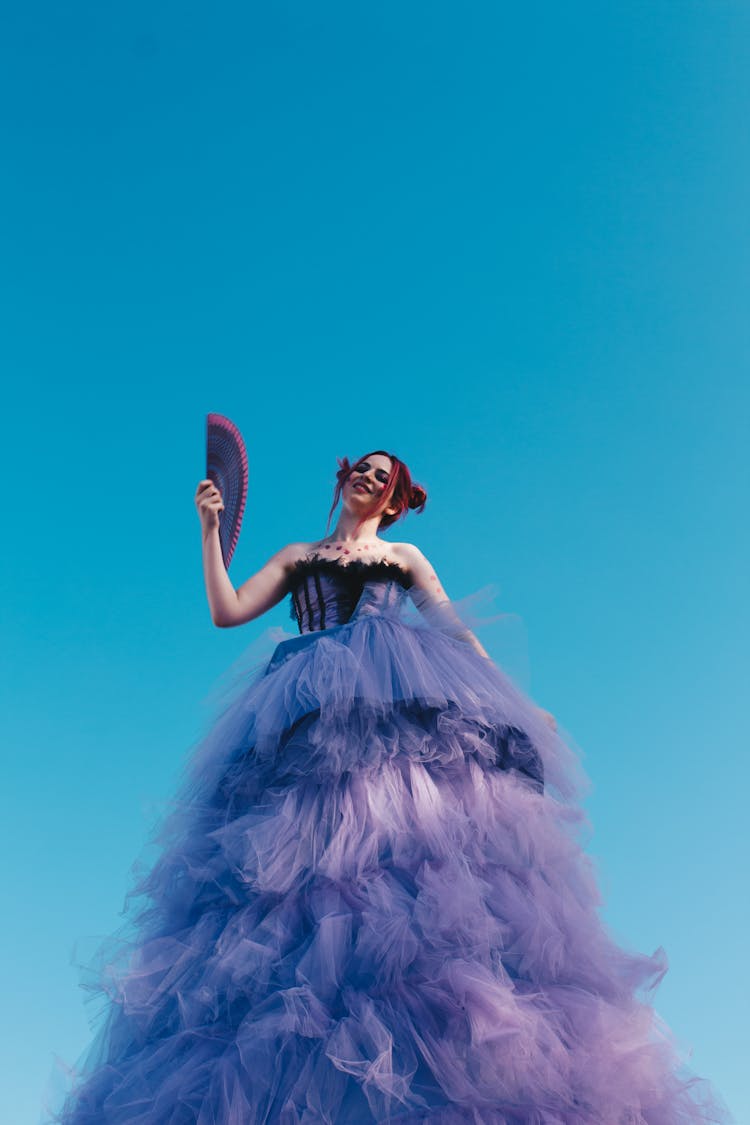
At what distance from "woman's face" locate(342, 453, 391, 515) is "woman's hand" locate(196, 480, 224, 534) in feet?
2.09

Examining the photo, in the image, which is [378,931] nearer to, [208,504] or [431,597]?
[431,597]

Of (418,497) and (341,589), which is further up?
(418,497)

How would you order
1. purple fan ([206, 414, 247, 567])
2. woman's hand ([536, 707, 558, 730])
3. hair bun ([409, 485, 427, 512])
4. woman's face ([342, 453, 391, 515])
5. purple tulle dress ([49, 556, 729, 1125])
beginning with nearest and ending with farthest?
purple tulle dress ([49, 556, 729, 1125])
woman's hand ([536, 707, 558, 730])
purple fan ([206, 414, 247, 567])
woman's face ([342, 453, 391, 515])
hair bun ([409, 485, 427, 512])

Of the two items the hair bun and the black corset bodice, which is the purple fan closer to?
the black corset bodice

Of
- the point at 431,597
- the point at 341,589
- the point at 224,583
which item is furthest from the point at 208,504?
the point at 431,597

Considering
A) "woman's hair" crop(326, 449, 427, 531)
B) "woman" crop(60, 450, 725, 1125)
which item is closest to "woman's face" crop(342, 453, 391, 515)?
"woman's hair" crop(326, 449, 427, 531)

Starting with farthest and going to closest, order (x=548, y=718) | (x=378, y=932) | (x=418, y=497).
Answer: (x=418, y=497) → (x=548, y=718) → (x=378, y=932)

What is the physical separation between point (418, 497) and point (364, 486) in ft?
1.05

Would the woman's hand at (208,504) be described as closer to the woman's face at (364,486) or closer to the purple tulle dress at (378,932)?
the woman's face at (364,486)

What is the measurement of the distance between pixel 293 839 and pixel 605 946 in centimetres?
101

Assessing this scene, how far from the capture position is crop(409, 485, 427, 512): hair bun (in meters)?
4.75

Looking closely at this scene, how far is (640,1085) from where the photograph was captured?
8.48 feet

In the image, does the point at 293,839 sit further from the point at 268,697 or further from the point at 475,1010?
the point at 475,1010

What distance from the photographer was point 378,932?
2.62 m
